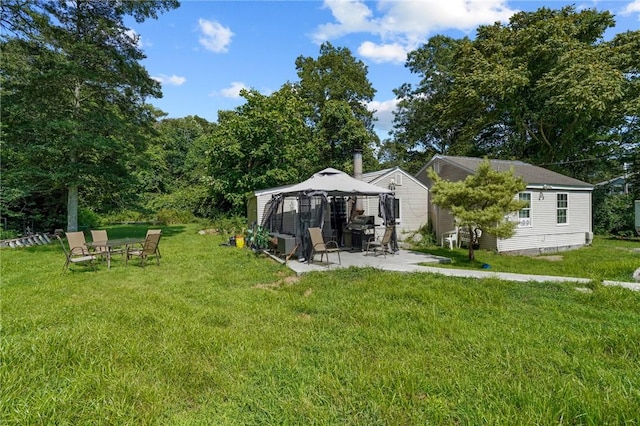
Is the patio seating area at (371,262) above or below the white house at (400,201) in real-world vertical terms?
below

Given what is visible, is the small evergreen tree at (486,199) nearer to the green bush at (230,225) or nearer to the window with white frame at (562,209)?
the window with white frame at (562,209)

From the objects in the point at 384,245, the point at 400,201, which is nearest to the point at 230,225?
the point at 400,201

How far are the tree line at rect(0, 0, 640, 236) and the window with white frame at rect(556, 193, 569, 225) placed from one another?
6.31 m

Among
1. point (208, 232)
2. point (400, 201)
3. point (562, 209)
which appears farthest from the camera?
point (208, 232)

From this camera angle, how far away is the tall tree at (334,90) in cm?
2477

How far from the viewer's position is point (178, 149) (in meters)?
31.7

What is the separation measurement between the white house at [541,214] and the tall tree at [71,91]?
1305 cm

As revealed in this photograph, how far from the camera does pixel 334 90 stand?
89.3 feet

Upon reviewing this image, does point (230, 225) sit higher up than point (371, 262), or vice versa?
point (230, 225)

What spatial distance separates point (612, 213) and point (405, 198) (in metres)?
13.1

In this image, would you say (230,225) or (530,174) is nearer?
(530,174)

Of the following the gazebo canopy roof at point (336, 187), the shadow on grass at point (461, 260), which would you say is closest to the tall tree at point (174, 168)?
the gazebo canopy roof at point (336, 187)

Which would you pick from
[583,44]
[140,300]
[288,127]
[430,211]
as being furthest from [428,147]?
[140,300]

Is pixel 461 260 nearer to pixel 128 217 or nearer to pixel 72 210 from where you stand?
pixel 72 210
